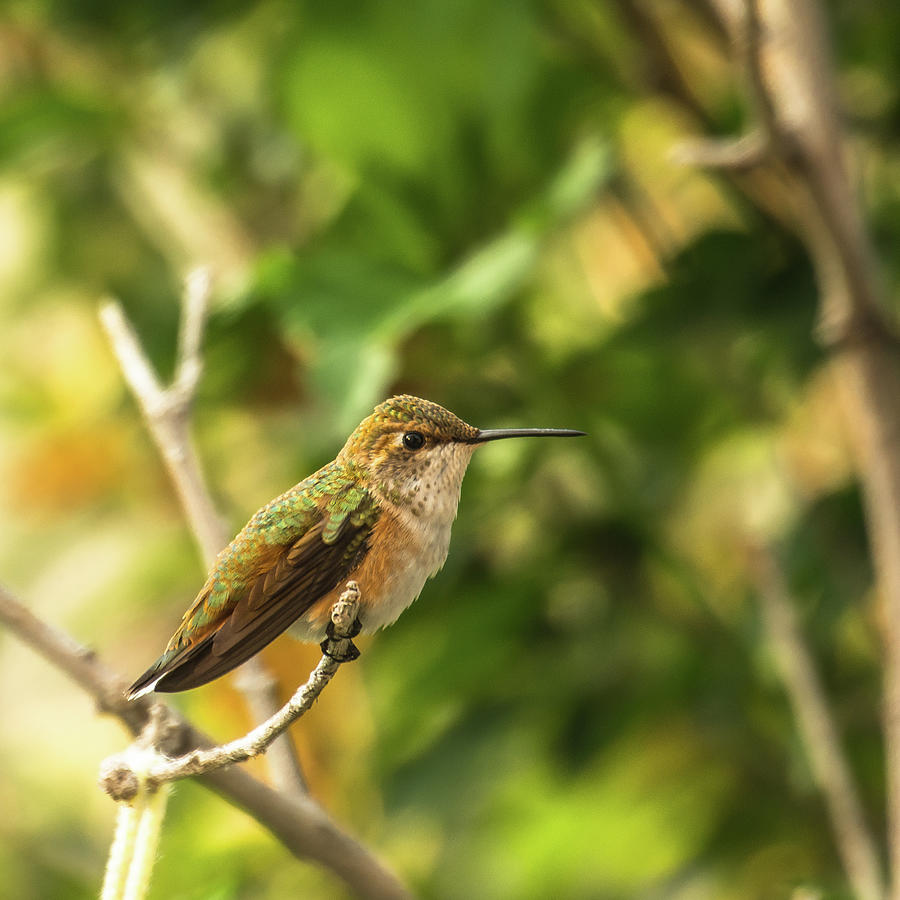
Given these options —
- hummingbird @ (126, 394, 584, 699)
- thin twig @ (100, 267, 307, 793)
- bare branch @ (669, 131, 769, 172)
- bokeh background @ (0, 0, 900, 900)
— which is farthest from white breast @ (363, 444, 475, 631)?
bare branch @ (669, 131, 769, 172)

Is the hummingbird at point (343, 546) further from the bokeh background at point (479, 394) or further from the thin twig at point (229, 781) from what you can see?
the bokeh background at point (479, 394)

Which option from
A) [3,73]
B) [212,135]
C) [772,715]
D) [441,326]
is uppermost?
[3,73]

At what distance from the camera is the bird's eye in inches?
15.2

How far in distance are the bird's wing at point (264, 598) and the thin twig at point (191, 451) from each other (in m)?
0.10

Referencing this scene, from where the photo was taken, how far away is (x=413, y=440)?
1.28ft

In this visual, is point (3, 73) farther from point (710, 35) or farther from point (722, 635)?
point (722, 635)

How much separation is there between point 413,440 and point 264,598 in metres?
0.07

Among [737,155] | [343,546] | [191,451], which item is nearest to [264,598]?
[343,546]

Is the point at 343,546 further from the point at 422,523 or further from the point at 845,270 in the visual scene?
the point at 845,270

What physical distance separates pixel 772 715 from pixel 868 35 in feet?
2.58

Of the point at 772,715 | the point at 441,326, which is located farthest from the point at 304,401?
the point at 772,715

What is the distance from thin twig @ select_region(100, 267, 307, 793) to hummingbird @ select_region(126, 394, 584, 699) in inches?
4.1

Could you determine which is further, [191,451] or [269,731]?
[191,451]

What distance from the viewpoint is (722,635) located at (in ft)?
4.38
